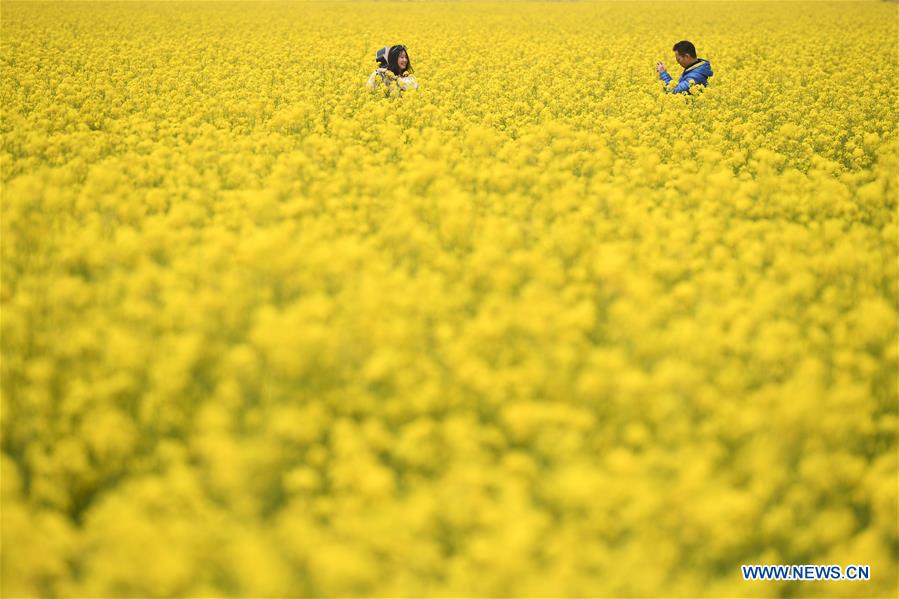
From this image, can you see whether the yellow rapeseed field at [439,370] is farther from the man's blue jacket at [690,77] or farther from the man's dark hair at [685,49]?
the man's dark hair at [685,49]

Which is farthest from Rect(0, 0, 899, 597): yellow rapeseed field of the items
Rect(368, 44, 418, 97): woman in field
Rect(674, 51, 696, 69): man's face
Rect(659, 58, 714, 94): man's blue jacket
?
Rect(674, 51, 696, 69): man's face

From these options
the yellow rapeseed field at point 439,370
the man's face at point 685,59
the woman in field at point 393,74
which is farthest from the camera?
the man's face at point 685,59

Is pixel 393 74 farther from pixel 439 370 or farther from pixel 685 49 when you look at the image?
pixel 439 370

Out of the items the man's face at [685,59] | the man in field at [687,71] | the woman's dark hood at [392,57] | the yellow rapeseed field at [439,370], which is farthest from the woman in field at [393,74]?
the man's face at [685,59]

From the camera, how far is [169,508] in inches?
121

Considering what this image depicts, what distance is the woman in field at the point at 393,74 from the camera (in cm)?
1238

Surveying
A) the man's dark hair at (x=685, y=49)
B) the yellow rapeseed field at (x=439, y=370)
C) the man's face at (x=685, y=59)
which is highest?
the man's dark hair at (x=685, y=49)

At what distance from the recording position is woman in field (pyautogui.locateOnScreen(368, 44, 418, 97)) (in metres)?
12.4

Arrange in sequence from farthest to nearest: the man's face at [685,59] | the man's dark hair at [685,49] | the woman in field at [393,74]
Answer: the man's face at [685,59] < the man's dark hair at [685,49] < the woman in field at [393,74]

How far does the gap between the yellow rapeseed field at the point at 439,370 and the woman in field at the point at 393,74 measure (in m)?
3.87

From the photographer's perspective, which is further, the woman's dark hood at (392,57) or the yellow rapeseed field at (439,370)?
the woman's dark hood at (392,57)

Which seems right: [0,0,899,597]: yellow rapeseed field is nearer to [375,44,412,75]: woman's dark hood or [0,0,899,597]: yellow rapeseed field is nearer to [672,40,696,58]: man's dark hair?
[375,44,412,75]: woman's dark hood

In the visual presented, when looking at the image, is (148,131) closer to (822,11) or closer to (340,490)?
(340,490)

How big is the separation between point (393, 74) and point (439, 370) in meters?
9.56
